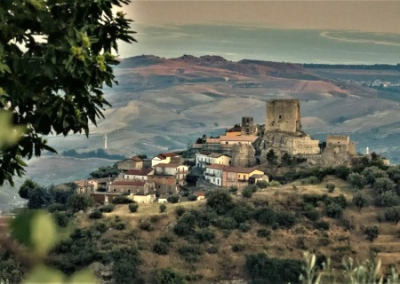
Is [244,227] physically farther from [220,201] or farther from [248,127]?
[248,127]

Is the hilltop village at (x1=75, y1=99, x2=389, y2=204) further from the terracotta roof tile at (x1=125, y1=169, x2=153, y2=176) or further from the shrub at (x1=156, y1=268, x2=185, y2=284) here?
the shrub at (x1=156, y1=268, x2=185, y2=284)

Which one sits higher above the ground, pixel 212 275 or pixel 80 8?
pixel 80 8

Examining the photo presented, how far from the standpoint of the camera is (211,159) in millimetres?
42656

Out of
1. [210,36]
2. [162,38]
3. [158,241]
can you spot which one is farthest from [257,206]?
[210,36]

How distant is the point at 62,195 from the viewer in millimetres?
42781

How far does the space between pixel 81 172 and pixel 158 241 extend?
6589cm

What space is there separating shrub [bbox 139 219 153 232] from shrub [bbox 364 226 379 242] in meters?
7.47

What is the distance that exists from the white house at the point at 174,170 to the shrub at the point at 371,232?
8.67m

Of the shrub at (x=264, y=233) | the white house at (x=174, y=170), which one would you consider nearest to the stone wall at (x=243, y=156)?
the white house at (x=174, y=170)

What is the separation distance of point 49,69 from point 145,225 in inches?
1240

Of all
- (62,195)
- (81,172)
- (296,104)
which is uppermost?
(296,104)

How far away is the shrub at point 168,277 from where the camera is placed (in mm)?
31781

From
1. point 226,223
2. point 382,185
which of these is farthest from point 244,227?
point 382,185

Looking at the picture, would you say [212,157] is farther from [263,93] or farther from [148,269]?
[263,93]
